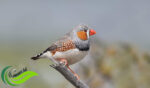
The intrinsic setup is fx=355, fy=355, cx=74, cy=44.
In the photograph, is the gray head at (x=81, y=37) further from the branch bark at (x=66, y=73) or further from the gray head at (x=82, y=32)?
the branch bark at (x=66, y=73)

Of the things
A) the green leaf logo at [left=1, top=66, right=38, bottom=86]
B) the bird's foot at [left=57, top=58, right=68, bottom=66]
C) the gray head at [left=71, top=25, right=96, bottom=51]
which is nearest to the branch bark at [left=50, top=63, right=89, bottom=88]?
the bird's foot at [left=57, top=58, right=68, bottom=66]

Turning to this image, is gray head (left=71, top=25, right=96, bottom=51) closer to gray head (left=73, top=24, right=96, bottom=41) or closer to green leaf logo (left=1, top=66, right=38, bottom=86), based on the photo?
gray head (left=73, top=24, right=96, bottom=41)

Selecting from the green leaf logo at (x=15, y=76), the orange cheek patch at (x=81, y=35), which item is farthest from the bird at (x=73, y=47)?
the green leaf logo at (x=15, y=76)

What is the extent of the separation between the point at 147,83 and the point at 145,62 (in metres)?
0.21

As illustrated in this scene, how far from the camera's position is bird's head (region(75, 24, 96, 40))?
1.85 m

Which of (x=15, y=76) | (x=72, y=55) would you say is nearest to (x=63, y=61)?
(x=72, y=55)

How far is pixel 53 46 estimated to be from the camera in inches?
74.8

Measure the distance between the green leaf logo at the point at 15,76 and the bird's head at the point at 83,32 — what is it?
1.62ft

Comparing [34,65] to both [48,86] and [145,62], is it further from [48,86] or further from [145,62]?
[145,62]

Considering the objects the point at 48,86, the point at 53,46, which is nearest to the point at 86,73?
the point at 48,86

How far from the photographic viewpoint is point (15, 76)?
2.21 m

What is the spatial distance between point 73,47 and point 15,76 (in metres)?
0.54

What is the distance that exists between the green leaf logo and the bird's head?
49cm

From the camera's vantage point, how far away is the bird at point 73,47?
6.06 ft
